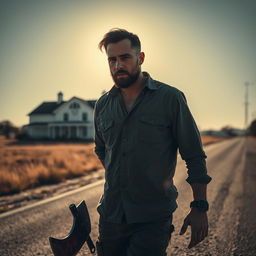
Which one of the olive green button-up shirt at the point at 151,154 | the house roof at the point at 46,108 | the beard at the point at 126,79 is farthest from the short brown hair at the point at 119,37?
the house roof at the point at 46,108

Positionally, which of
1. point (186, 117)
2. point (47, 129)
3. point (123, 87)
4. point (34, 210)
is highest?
point (123, 87)

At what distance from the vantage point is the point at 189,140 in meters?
2.15

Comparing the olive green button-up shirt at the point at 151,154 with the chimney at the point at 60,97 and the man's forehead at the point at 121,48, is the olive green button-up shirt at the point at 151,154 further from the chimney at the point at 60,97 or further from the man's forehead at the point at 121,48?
the chimney at the point at 60,97

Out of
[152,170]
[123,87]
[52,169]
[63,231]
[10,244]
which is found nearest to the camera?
[152,170]

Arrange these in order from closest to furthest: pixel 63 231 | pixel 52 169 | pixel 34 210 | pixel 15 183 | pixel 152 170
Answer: pixel 152 170, pixel 63 231, pixel 34 210, pixel 15 183, pixel 52 169

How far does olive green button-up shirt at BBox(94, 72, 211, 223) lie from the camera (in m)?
2.13

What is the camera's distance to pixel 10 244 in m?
4.30

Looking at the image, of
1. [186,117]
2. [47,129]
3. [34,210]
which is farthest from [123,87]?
[47,129]

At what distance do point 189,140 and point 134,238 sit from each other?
790 millimetres

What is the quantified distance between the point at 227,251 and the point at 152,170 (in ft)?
8.54

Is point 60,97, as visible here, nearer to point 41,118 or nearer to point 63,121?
point 41,118

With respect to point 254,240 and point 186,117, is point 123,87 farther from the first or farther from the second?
point 254,240

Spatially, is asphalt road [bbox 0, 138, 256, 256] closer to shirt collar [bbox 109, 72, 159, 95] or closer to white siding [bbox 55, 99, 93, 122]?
shirt collar [bbox 109, 72, 159, 95]

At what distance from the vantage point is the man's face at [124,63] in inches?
91.9
